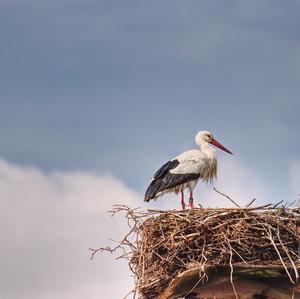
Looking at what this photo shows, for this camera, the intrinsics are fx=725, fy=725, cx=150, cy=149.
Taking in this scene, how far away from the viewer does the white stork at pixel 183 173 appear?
34.5 feet

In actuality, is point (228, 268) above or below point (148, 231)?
below

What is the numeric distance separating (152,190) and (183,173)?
52 cm

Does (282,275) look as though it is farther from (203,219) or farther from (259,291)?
(203,219)

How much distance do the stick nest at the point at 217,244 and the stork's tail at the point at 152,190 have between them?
3152 mm

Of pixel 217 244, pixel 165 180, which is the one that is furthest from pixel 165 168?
pixel 217 244

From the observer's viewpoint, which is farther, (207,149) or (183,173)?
(207,149)

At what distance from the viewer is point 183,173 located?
1058 cm

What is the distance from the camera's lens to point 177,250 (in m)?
6.96

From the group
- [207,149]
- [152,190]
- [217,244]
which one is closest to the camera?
[217,244]

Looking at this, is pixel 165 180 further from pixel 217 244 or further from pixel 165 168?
pixel 217 244

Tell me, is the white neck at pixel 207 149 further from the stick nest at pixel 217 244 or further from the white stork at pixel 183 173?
the stick nest at pixel 217 244

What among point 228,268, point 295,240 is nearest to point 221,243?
point 228,268

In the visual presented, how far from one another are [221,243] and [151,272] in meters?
0.83

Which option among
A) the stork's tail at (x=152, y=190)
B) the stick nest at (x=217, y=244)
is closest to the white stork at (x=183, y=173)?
the stork's tail at (x=152, y=190)
